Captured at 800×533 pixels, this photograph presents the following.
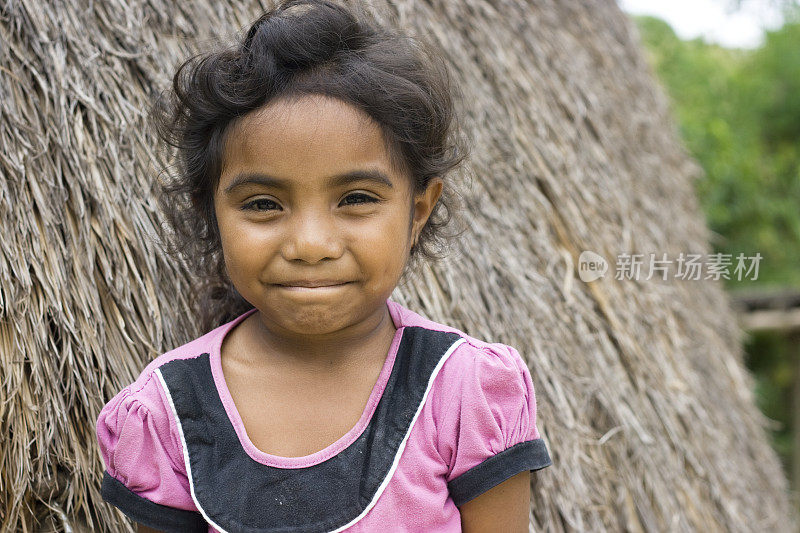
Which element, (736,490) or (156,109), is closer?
(156,109)

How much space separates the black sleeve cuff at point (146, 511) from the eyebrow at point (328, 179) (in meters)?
0.46

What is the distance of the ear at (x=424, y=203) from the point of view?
1.25 meters

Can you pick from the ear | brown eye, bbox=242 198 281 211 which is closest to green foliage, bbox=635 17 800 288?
the ear

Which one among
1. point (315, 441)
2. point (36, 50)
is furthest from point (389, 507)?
point (36, 50)

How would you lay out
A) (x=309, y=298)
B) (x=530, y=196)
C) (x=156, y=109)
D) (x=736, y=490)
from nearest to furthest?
(x=309, y=298), (x=156, y=109), (x=530, y=196), (x=736, y=490)

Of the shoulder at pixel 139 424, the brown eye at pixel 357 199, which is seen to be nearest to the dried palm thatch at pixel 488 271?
the shoulder at pixel 139 424

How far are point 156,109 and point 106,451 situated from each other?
61 cm

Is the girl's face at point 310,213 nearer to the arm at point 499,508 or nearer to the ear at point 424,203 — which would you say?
the ear at point 424,203

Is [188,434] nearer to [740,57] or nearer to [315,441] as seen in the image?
[315,441]

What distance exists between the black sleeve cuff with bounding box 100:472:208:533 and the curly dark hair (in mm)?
424

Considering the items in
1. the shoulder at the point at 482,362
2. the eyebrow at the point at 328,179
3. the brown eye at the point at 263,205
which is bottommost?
the shoulder at the point at 482,362

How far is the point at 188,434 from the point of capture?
44.9 inches

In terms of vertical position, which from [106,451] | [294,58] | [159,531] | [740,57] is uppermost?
[740,57]

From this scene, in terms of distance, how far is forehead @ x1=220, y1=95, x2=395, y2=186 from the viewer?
3.51 ft
